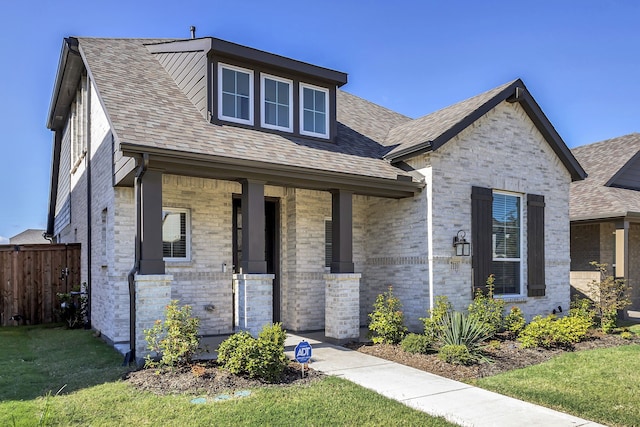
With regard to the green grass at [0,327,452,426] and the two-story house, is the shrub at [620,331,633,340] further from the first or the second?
the green grass at [0,327,452,426]

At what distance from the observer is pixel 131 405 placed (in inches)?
204

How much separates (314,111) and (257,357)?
6109 mm

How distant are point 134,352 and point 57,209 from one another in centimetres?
1388

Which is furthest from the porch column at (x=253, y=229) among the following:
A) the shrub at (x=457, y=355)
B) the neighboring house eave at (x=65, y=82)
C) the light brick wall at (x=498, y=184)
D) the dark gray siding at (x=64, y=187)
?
the dark gray siding at (x=64, y=187)

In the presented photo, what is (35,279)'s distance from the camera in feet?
40.6

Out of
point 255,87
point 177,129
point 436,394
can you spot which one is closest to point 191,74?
point 255,87

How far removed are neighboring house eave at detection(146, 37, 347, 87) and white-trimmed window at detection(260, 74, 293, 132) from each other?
0.35m

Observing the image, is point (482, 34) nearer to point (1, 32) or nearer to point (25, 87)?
point (1, 32)

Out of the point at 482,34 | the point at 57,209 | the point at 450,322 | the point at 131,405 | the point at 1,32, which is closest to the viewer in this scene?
the point at 131,405

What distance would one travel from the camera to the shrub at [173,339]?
645 centimetres

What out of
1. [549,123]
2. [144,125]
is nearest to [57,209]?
[144,125]

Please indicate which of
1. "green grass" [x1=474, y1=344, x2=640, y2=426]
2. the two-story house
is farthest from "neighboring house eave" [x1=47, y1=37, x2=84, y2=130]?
"green grass" [x1=474, y1=344, x2=640, y2=426]

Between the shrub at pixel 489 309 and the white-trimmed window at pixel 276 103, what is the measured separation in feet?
17.4

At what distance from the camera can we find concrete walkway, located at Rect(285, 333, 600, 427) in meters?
5.04
